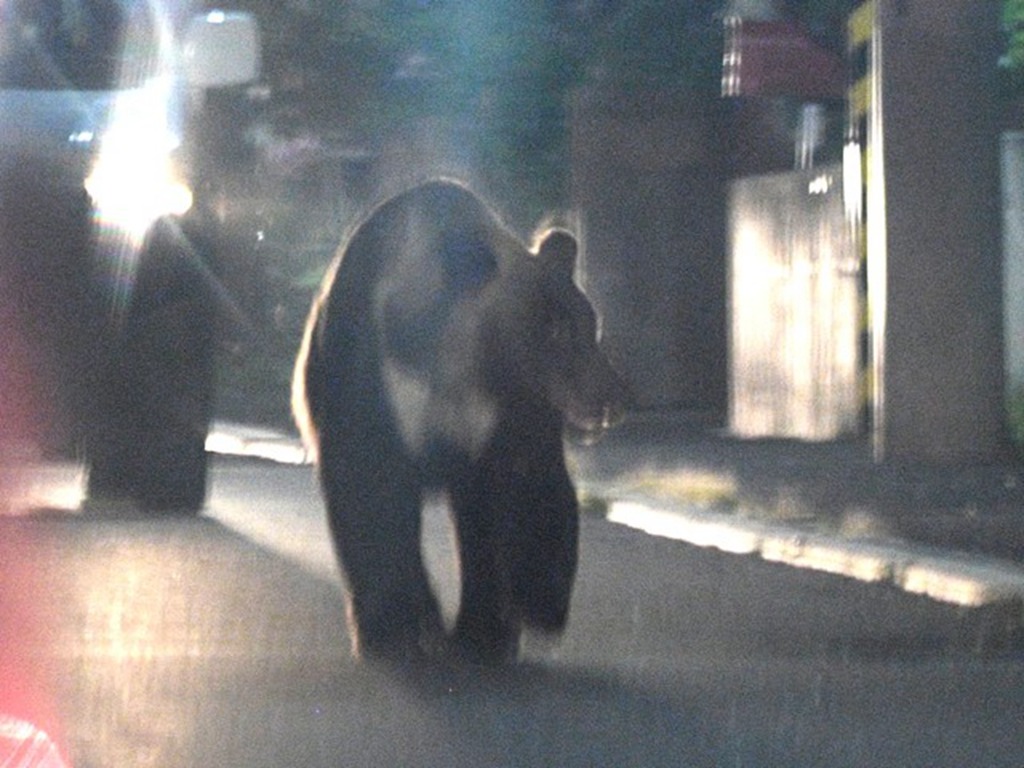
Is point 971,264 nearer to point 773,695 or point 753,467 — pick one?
point 753,467

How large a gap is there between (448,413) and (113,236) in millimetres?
4207

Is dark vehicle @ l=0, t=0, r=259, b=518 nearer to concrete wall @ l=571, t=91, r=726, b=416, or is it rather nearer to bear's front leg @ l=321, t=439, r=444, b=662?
bear's front leg @ l=321, t=439, r=444, b=662

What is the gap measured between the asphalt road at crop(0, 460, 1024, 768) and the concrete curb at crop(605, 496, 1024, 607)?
138mm

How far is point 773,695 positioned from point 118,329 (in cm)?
532

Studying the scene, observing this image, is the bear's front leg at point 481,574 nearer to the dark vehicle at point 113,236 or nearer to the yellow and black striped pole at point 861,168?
the dark vehicle at point 113,236

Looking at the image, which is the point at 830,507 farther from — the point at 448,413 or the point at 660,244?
the point at 660,244

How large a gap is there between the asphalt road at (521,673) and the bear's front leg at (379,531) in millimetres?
228

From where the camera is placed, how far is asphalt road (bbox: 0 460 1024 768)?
709cm

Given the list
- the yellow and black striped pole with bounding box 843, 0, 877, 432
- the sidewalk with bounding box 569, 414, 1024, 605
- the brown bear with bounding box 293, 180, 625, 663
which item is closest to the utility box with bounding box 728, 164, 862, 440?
the yellow and black striped pole with bounding box 843, 0, 877, 432

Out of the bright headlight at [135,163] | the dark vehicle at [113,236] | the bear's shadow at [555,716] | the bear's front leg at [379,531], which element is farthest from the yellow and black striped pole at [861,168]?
the bear's front leg at [379,531]

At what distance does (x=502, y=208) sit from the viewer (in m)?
22.4

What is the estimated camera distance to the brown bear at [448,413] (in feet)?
26.3

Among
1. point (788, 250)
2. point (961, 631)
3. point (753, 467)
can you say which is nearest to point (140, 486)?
point (753, 467)

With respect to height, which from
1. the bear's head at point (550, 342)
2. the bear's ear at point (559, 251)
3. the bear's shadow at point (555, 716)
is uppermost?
the bear's ear at point (559, 251)
